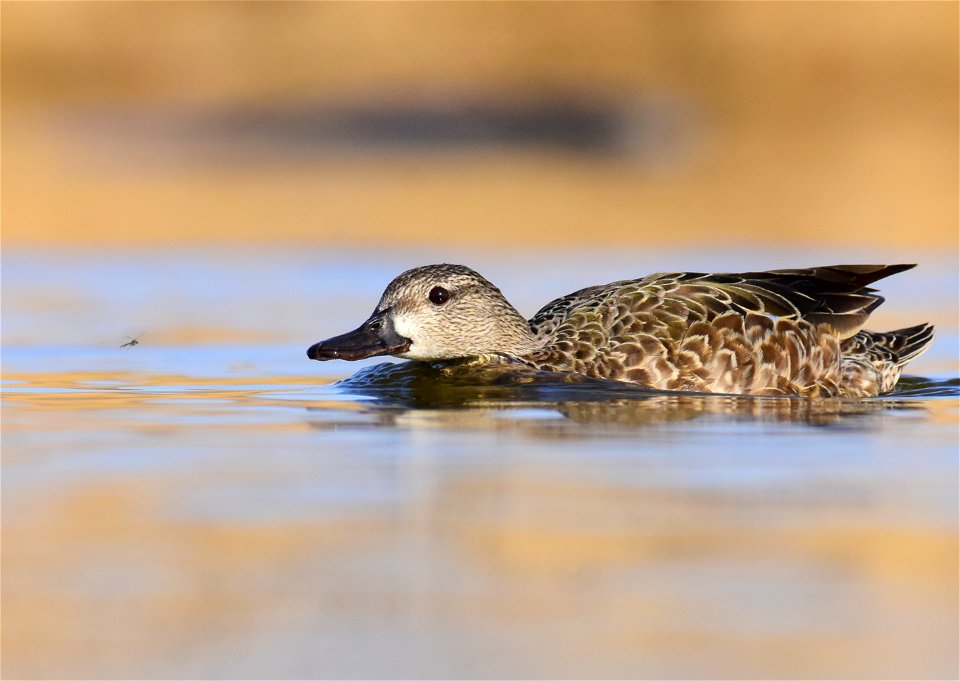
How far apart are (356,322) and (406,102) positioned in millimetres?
17891

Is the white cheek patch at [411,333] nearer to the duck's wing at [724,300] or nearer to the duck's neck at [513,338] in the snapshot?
the duck's neck at [513,338]

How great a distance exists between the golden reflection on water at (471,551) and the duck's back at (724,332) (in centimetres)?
106

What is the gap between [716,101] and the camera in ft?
98.8

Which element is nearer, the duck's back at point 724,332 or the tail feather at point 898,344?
the duck's back at point 724,332

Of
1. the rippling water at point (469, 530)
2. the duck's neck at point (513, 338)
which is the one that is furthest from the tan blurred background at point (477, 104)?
the rippling water at point (469, 530)

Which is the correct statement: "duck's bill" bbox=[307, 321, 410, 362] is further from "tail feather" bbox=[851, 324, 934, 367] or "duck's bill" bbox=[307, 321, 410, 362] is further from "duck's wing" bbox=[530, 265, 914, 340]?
"tail feather" bbox=[851, 324, 934, 367]

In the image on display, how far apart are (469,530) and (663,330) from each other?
136 inches

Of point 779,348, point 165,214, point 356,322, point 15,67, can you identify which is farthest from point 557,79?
point 779,348

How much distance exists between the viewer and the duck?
27.5 ft

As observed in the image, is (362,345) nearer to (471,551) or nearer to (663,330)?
(663,330)

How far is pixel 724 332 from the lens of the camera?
8477 mm

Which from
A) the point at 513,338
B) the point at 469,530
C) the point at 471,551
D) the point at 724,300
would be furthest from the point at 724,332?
the point at 471,551

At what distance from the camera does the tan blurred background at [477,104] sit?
23734mm

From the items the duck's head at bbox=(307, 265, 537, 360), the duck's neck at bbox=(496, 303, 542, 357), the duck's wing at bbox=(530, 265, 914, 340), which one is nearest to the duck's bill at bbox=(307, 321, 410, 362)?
the duck's head at bbox=(307, 265, 537, 360)
